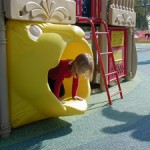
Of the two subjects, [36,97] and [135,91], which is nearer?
[36,97]

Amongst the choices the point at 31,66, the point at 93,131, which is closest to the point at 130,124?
the point at 93,131

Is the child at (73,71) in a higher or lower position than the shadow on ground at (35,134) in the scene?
higher

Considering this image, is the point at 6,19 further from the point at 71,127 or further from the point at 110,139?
the point at 110,139

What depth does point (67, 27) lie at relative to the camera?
3.94m

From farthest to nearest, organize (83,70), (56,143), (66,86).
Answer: (66,86), (83,70), (56,143)

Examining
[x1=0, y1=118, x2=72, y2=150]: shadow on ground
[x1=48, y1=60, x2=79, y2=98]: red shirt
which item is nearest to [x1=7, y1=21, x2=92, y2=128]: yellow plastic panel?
[x1=0, y1=118, x2=72, y2=150]: shadow on ground

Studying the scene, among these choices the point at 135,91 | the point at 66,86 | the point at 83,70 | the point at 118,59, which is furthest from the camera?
the point at 118,59

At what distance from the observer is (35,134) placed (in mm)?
3795

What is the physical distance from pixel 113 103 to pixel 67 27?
6.62ft

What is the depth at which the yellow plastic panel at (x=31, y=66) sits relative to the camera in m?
3.60

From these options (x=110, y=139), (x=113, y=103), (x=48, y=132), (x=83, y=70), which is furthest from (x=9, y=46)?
(x=113, y=103)

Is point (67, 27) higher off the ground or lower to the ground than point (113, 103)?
higher

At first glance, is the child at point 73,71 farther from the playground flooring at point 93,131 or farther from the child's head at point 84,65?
the playground flooring at point 93,131

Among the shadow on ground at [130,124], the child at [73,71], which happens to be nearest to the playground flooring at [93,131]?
the shadow on ground at [130,124]
